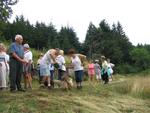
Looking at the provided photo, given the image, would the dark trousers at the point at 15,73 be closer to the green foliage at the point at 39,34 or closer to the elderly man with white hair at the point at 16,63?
the elderly man with white hair at the point at 16,63

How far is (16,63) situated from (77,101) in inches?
90.0

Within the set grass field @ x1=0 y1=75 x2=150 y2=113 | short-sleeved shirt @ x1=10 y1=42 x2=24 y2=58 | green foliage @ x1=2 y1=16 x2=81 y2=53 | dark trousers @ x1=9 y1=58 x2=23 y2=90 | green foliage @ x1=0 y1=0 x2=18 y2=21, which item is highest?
green foliage @ x1=2 y1=16 x2=81 y2=53

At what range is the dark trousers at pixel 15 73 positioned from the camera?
1561cm

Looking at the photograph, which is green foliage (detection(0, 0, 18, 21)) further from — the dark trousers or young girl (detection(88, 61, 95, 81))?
the dark trousers

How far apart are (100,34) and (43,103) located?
294 ft

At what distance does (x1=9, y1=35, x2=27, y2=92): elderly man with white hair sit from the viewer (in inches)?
614

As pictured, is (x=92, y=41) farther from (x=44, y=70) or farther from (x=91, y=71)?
(x=44, y=70)

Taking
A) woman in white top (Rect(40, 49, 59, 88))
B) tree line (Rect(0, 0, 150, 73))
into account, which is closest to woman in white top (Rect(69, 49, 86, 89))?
woman in white top (Rect(40, 49, 59, 88))

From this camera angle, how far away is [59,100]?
14.6 meters

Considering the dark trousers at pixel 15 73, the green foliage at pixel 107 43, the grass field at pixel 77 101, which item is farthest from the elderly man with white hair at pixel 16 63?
the green foliage at pixel 107 43

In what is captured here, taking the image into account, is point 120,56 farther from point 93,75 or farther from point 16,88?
point 16,88

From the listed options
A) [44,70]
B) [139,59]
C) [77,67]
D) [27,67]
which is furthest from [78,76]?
[139,59]

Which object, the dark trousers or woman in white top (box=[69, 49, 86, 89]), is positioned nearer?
the dark trousers

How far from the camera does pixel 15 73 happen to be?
617 inches
